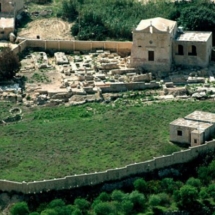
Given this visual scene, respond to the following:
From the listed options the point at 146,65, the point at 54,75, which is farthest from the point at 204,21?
the point at 54,75

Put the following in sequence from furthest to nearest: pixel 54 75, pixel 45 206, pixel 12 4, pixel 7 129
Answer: pixel 12 4 → pixel 54 75 → pixel 7 129 → pixel 45 206

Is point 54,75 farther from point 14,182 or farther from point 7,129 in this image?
point 14,182

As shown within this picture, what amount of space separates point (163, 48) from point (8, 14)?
1486cm

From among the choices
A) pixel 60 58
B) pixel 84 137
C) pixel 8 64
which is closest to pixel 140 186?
pixel 84 137

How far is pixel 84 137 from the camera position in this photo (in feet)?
193

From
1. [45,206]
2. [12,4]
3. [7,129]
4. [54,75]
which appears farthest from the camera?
[12,4]

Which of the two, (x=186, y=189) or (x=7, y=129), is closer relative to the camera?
(x=186, y=189)

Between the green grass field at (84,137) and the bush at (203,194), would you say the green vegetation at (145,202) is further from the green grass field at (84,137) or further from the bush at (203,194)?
the green grass field at (84,137)

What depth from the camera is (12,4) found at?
7800 centimetres

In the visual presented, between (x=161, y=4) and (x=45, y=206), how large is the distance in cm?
Result: 2948

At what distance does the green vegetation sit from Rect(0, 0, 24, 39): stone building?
78.1ft

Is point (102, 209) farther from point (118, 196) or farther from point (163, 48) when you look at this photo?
point (163, 48)

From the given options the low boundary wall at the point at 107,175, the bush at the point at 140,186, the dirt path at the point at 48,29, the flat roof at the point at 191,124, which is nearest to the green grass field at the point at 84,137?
the low boundary wall at the point at 107,175

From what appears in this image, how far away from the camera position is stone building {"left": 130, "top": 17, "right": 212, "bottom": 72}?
2670 inches
